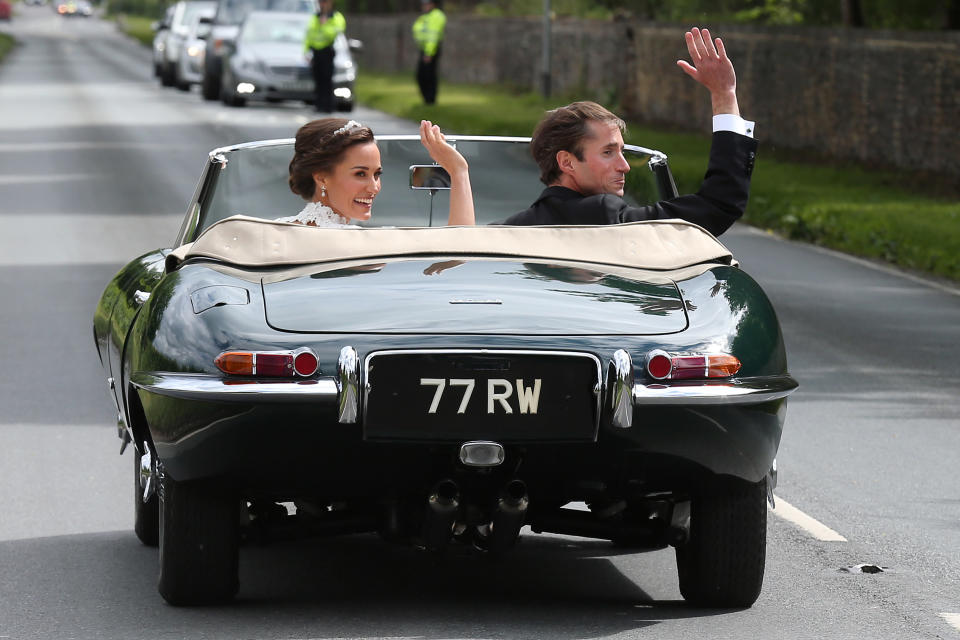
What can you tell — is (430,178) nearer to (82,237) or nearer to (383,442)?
(383,442)

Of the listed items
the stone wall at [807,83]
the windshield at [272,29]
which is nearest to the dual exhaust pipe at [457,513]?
the stone wall at [807,83]

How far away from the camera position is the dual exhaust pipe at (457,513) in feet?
16.9

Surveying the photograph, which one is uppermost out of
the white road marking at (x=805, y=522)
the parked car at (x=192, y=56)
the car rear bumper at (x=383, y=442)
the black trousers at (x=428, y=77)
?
the car rear bumper at (x=383, y=442)

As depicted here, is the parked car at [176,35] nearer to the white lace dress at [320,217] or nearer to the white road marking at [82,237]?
the white road marking at [82,237]

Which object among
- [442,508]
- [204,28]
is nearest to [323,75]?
[204,28]

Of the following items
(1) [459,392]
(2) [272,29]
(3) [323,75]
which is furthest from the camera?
(2) [272,29]

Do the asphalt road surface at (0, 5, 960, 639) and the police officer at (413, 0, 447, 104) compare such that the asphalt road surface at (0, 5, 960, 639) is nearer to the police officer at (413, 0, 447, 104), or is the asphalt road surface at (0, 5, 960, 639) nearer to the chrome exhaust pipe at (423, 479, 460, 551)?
the chrome exhaust pipe at (423, 479, 460, 551)

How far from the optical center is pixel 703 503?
5.43m

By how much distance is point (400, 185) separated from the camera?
6.83 m

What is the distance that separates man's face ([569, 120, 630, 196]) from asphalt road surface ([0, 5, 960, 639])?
1.19 metres

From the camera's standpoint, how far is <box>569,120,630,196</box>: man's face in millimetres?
6094

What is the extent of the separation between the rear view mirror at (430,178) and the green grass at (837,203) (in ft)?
32.9

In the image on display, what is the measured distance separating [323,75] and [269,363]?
1181 inches

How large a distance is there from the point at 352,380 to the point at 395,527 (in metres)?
0.60
